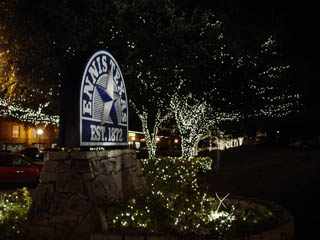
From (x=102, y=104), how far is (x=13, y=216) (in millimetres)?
2679

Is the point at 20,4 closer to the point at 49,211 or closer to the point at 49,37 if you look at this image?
the point at 49,37

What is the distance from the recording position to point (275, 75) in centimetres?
1759

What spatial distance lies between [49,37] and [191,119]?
8.68 m

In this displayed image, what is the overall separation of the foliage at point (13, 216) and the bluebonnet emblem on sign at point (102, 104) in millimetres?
1709

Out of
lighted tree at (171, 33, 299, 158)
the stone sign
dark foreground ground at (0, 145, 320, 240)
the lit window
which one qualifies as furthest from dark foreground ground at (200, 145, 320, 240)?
the lit window

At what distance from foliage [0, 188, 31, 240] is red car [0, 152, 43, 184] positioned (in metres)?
7.59

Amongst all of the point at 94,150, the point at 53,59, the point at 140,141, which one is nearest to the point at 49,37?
the point at 53,59

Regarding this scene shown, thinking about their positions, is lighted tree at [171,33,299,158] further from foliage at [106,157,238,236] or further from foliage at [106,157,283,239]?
foliage at [106,157,238,236]

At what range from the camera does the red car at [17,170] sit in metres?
14.4

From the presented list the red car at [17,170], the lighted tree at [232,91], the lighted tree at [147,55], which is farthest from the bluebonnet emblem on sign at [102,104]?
the lighted tree at [232,91]

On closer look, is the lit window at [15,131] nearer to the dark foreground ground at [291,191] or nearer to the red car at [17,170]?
the red car at [17,170]

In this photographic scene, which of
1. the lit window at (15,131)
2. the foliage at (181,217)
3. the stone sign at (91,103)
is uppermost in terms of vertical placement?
the lit window at (15,131)

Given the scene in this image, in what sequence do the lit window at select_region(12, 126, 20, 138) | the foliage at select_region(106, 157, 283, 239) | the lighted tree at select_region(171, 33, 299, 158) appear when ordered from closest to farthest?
1. the foliage at select_region(106, 157, 283, 239)
2. the lighted tree at select_region(171, 33, 299, 158)
3. the lit window at select_region(12, 126, 20, 138)

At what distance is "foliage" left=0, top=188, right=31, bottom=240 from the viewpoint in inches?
211
